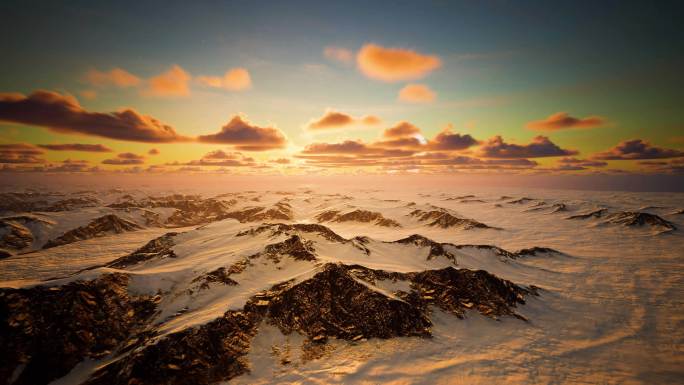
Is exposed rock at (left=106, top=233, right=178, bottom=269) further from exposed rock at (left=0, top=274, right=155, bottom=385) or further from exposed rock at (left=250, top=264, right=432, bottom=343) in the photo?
exposed rock at (left=250, top=264, right=432, bottom=343)

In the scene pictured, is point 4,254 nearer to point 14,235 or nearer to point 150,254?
point 14,235

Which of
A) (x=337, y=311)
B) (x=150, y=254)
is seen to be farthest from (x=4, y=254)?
(x=337, y=311)

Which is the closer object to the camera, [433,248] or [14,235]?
[433,248]

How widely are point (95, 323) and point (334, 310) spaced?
5057cm

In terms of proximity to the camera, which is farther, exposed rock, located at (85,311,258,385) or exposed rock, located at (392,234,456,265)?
exposed rock, located at (392,234,456,265)

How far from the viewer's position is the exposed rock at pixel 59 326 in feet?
155

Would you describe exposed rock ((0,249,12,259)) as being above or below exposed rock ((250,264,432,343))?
below

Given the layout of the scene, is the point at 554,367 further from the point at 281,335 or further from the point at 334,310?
the point at 281,335

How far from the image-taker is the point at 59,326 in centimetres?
5162

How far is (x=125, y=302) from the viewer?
60188 millimetres

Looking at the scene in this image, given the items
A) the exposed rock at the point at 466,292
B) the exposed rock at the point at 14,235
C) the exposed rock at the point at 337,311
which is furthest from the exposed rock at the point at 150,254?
the exposed rock at the point at 14,235

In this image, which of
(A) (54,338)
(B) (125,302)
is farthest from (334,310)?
(A) (54,338)

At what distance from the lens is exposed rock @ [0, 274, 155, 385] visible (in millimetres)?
47219

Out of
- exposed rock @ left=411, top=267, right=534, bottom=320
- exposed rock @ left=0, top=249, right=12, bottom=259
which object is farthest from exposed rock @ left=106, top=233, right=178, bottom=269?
exposed rock @ left=0, top=249, right=12, bottom=259
